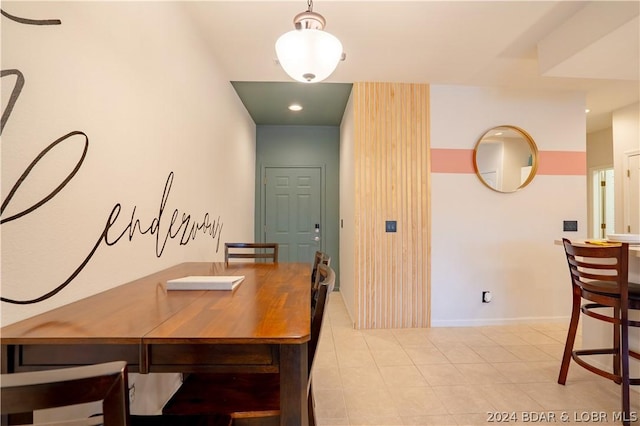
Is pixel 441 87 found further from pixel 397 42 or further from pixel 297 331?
pixel 297 331

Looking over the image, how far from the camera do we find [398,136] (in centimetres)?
324

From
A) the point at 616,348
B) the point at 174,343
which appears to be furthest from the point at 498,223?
the point at 174,343

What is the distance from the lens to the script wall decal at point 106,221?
926 millimetres

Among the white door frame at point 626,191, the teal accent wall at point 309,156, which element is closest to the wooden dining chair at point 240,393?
the teal accent wall at point 309,156

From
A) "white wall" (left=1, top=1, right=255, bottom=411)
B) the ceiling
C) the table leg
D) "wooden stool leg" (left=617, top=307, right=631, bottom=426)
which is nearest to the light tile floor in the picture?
"wooden stool leg" (left=617, top=307, right=631, bottom=426)

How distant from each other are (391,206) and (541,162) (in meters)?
1.76

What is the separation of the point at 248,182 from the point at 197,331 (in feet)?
11.7

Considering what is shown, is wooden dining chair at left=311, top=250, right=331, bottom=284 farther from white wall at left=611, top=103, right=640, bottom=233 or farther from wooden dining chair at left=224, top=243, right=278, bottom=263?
white wall at left=611, top=103, right=640, bottom=233

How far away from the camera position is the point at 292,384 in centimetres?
85

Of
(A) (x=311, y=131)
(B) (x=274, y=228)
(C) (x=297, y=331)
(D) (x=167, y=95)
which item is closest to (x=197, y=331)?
(C) (x=297, y=331)

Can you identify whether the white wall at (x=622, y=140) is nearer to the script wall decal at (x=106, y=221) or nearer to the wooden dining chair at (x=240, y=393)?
the wooden dining chair at (x=240, y=393)

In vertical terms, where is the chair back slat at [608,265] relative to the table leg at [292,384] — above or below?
above

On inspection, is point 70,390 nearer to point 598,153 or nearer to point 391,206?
point 391,206

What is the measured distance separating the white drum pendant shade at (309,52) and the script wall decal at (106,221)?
0.89 meters
